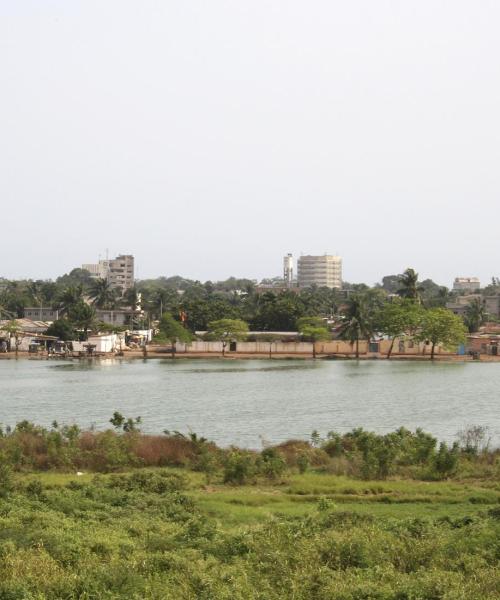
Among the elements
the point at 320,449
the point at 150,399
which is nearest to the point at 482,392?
the point at 150,399

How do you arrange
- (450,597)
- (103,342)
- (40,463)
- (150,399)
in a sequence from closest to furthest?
(450,597), (40,463), (150,399), (103,342)

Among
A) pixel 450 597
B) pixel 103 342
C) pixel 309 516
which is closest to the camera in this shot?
pixel 450 597

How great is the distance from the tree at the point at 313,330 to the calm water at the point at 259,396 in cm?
968

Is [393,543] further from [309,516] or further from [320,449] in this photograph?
[320,449]

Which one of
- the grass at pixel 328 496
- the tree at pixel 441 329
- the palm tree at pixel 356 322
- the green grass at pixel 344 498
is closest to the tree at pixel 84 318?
the palm tree at pixel 356 322

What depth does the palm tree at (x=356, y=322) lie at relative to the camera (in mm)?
83688

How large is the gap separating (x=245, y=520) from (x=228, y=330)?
7125cm

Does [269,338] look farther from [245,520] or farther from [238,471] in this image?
[245,520]

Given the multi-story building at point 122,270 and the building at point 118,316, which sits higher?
the multi-story building at point 122,270

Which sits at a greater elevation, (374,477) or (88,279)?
(88,279)

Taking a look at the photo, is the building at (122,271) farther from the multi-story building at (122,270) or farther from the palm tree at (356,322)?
the palm tree at (356,322)

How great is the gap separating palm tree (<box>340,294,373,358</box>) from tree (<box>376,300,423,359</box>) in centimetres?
111

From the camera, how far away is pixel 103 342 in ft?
296

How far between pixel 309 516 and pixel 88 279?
7249 inches
